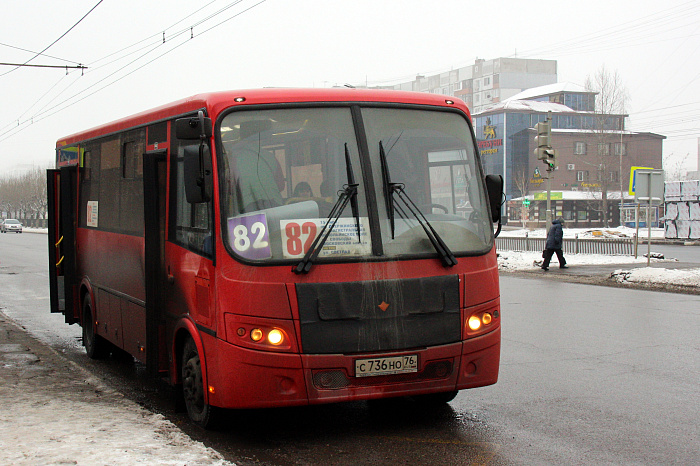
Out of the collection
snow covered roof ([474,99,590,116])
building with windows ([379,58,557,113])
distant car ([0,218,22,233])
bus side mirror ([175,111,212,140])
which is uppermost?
building with windows ([379,58,557,113])

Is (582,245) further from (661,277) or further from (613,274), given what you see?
(661,277)

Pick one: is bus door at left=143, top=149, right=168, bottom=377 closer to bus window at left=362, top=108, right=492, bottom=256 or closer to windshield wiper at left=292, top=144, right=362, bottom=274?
windshield wiper at left=292, top=144, right=362, bottom=274

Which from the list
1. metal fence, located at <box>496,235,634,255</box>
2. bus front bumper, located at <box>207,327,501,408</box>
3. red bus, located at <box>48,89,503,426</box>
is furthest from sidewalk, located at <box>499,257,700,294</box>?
bus front bumper, located at <box>207,327,501,408</box>

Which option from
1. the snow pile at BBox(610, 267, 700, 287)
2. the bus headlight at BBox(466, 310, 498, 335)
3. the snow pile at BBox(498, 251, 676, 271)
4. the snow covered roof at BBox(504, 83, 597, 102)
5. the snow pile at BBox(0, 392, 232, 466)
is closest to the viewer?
the snow pile at BBox(0, 392, 232, 466)

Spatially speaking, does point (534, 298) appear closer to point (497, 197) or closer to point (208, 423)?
point (497, 197)

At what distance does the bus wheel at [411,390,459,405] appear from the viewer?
21.7ft

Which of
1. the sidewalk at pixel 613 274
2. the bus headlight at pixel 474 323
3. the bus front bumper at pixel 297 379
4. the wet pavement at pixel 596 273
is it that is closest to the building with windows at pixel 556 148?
the wet pavement at pixel 596 273

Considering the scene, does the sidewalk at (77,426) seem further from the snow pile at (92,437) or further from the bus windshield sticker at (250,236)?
the bus windshield sticker at (250,236)

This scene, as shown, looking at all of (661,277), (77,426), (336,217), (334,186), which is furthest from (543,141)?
Result: (77,426)

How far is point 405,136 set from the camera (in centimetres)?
603

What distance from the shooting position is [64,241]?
993 cm

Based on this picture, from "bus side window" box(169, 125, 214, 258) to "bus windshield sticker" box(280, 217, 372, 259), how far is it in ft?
1.84

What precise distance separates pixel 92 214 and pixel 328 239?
4557mm

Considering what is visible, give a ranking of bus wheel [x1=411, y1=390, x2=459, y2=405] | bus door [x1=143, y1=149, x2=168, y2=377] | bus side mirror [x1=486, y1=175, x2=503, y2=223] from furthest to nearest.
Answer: bus door [x1=143, y1=149, x2=168, y2=377] < bus wheel [x1=411, y1=390, x2=459, y2=405] < bus side mirror [x1=486, y1=175, x2=503, y2=223]
